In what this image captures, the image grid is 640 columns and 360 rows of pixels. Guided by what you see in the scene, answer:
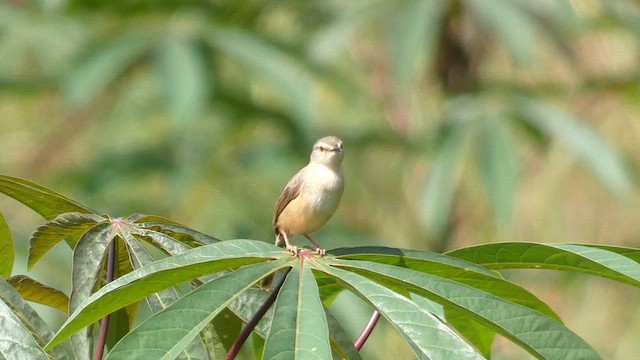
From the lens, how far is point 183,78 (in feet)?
13.0

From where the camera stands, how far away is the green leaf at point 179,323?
4.06 ft

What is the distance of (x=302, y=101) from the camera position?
4.14 m

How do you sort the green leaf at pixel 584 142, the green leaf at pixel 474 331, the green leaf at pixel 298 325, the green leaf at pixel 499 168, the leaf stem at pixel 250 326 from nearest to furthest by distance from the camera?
the green leaf at pixel 298 325 → the leaf stem at pixel 250 326 → the green leaf at pixel 474 331 → the green leaf at pixel 499 168 → the green leaf at pixel 584 142

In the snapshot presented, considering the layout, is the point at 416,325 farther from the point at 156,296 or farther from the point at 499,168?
the point at 499,168

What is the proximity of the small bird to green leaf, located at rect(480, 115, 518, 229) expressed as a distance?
55.9 inches

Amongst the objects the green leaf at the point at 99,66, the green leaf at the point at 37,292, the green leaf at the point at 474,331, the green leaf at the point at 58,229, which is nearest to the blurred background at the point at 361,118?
the green leaf at the point at 99,66

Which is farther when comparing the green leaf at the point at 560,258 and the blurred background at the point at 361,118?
the blurred background at the point at 361,118

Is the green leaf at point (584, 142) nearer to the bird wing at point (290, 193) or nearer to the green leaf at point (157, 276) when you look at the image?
the bird wing at point (290, 193)

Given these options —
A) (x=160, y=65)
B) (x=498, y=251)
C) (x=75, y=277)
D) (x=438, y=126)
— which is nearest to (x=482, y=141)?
(x=438, y=126)

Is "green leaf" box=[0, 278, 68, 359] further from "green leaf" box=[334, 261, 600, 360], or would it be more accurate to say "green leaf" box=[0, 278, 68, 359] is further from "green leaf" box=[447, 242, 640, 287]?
"green leaf" box=[447, 242, 640, 287]

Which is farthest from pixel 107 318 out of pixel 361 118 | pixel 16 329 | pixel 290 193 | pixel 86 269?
pixel 361 118

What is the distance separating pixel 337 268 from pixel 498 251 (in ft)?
1.13

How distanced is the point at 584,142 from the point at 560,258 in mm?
2948

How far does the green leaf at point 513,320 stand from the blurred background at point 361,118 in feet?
8.06
